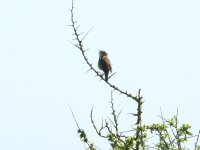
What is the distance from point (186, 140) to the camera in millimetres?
3928

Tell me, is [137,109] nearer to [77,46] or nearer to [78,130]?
[78,130]

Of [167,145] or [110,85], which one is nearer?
[167,145]

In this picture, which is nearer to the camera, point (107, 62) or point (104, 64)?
point (104, 64)

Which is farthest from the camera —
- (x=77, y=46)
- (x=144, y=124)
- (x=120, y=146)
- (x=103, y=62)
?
(x=103, y=62)

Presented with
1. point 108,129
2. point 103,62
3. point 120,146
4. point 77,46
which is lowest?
point 120,146

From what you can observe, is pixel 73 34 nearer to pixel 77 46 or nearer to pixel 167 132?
pixel 77 46

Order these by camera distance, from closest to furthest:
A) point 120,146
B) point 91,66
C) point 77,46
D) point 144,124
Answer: point 120,146 < point 144,124 < point 77,46 < point 91,66

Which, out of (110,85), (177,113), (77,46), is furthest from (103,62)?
(177,113)

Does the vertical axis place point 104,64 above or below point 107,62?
below

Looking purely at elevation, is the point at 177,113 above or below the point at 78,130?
above

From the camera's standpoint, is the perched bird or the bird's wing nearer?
the perched bird

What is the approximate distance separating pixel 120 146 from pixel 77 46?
1.59m

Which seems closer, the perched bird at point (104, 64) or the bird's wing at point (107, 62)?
the perched bird at point (104, 64)

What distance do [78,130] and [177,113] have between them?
1029 millimetres
